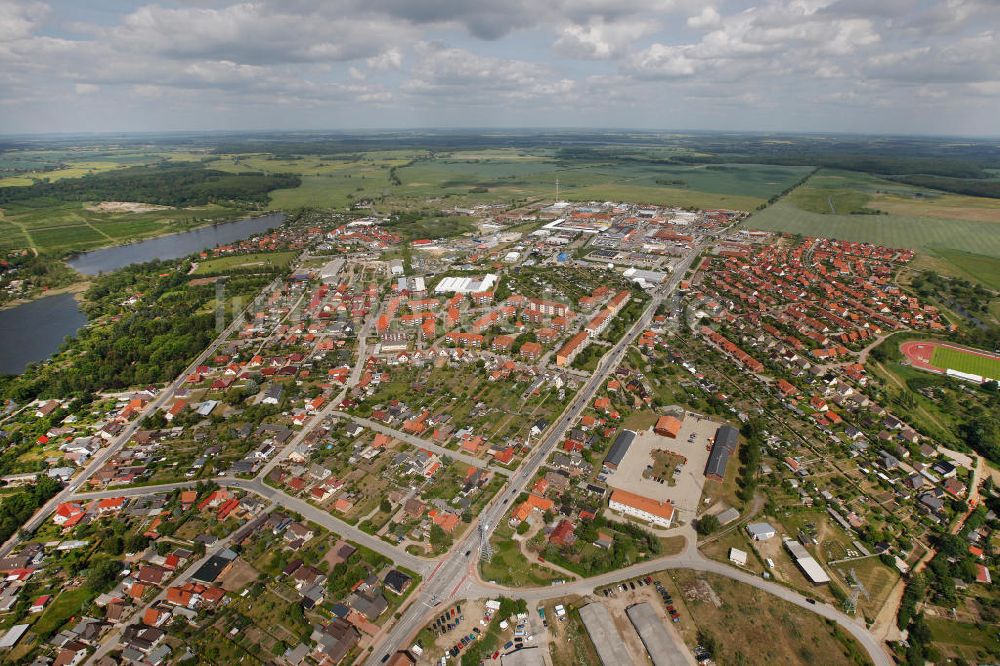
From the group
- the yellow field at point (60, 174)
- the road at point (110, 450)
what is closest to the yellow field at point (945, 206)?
the road at point (110, 450)

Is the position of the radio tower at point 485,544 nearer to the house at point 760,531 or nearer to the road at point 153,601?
the road at point 153,601

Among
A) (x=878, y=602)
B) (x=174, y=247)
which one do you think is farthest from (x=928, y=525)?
(x=174, y=247)

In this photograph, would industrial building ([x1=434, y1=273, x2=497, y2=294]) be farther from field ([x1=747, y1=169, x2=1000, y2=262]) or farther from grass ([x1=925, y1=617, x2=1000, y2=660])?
field ([x1=747, y1=169, x2=1000, y2=262])

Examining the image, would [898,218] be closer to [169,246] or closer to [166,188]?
[169,246]

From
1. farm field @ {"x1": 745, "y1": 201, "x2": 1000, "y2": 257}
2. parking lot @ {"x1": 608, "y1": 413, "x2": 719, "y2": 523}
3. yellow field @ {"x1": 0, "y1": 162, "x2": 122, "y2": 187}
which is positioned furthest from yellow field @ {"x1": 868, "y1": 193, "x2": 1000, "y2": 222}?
yellow field @ {"x1": 0, "y1": 162, "x2": 122, "y2": 187}

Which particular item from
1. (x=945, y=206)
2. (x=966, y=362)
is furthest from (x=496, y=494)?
(x=945, y=206)

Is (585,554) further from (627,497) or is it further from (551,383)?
(551,383)
